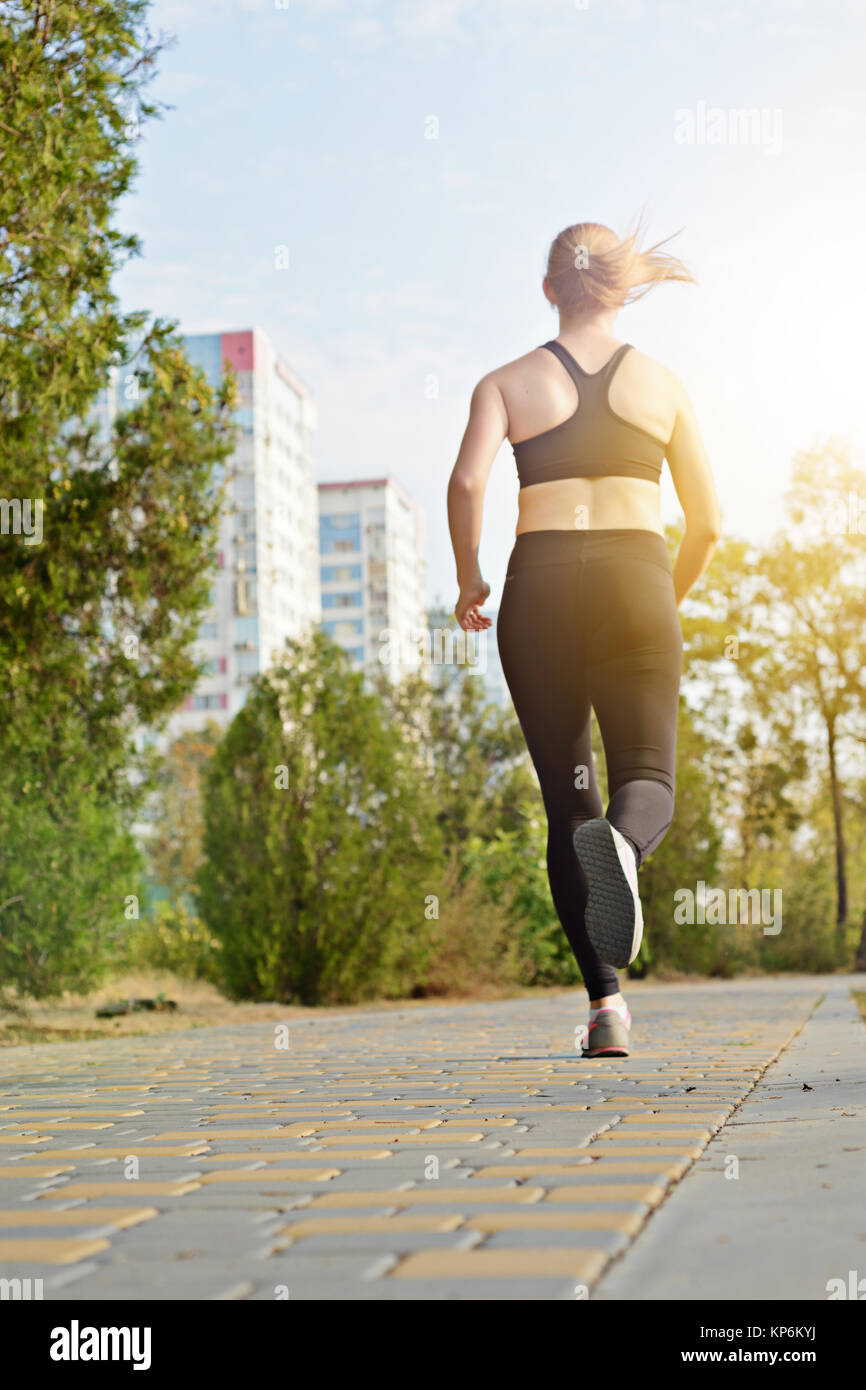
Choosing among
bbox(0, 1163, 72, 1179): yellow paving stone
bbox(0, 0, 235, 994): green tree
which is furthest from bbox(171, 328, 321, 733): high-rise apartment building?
bbox(0, 1163, 72, 1179): yellow paving stone

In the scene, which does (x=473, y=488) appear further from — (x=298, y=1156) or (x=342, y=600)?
(x=342, y=600)

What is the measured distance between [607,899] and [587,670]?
97 centimetres

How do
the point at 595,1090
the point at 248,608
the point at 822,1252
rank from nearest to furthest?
the point at 822,1252, the point at 595,1090, the point at 248,608

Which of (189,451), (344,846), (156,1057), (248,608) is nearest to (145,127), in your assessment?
(189,451)

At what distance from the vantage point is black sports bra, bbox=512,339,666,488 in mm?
4906

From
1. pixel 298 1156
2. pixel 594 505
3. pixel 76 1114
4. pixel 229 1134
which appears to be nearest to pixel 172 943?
pixel 76 1114

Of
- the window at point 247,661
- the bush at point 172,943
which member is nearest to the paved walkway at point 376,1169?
the bush at point 172,943

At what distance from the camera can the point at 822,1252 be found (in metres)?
2.15

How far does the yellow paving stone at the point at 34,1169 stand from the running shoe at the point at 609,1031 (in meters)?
2.26

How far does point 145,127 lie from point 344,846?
670 centimetres

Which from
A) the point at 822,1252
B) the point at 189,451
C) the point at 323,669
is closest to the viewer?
the point at 822,1252

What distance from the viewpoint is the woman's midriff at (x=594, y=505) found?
488cm

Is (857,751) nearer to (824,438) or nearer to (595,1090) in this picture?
(824,438)

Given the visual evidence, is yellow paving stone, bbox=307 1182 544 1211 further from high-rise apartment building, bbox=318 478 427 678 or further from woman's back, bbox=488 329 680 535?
high-rise apartment building, bbox=318 478 427 678
